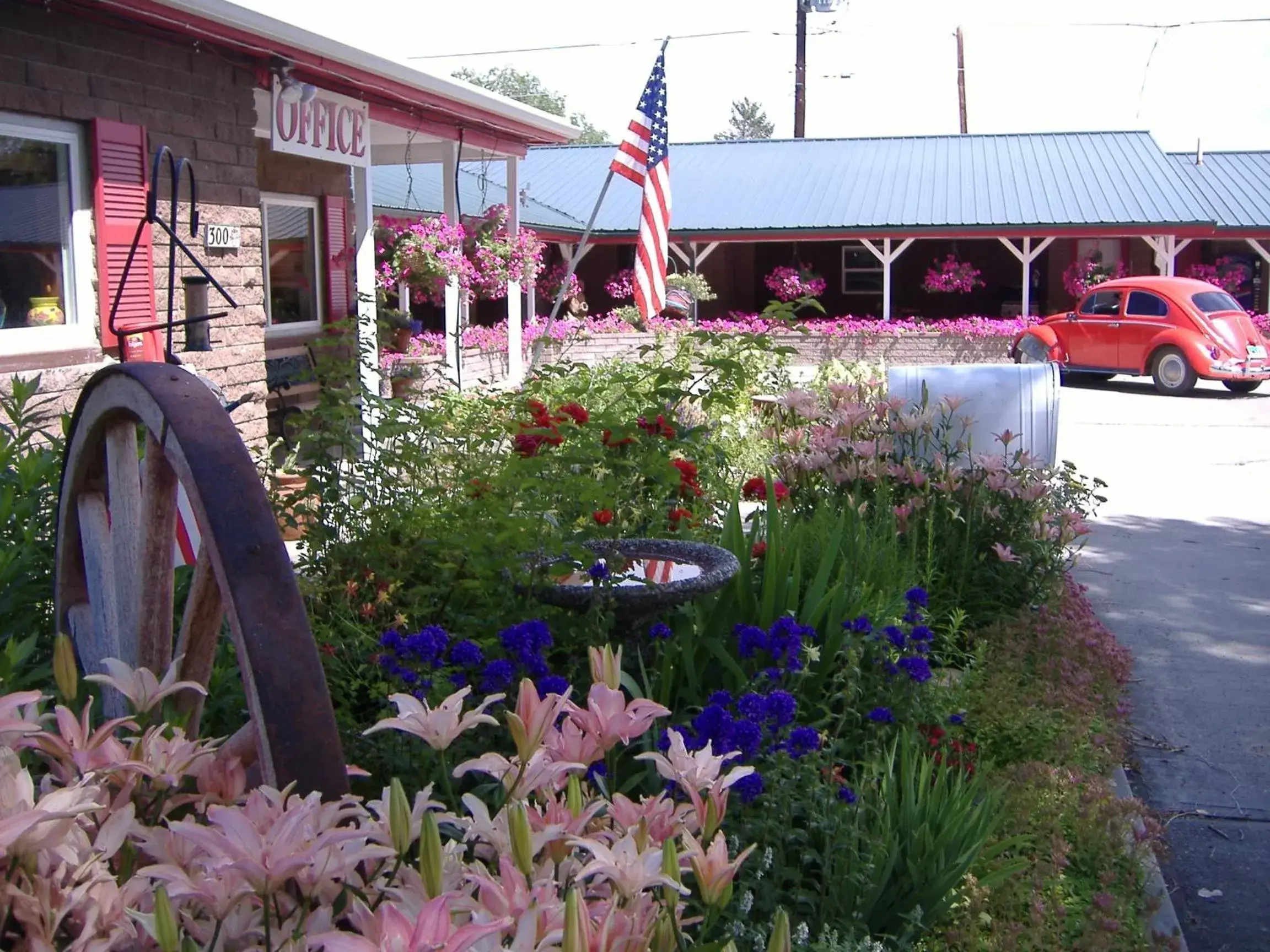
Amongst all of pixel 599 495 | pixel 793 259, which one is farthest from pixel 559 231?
pixel 599 495

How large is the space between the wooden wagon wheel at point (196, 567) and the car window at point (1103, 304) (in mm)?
20820

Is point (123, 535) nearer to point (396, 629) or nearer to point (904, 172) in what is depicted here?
point (396, 629)

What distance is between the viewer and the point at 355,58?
8727 millimetres

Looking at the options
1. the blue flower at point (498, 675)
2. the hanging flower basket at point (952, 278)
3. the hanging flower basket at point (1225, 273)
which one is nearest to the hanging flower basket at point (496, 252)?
the blue flower at point (498, 675)

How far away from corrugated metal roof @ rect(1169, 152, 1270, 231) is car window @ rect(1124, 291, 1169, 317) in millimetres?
5206

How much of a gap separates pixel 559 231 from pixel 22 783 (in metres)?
24.7

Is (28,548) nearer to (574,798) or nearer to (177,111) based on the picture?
(574,798)

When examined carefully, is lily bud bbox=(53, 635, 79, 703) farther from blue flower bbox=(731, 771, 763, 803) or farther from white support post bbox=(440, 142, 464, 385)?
white support post bbox=(440, 142, 464, 385)

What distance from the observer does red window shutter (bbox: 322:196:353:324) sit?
40.3 ft

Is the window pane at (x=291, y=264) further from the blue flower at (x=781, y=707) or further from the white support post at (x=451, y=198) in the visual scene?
the blue flower at (x=781, y=707)

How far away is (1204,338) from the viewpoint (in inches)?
766

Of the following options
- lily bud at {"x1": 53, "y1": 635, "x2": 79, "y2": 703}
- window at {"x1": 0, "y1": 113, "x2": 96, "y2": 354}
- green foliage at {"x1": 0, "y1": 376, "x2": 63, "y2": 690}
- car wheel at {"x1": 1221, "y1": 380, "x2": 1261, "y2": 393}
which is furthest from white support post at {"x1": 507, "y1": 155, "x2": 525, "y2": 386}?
lily bud at {"x1": 53, "y1": 635, "x2": 79, "y2": 703}

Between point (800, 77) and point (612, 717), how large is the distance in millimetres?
36540

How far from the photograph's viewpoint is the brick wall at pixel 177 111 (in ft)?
21.7
